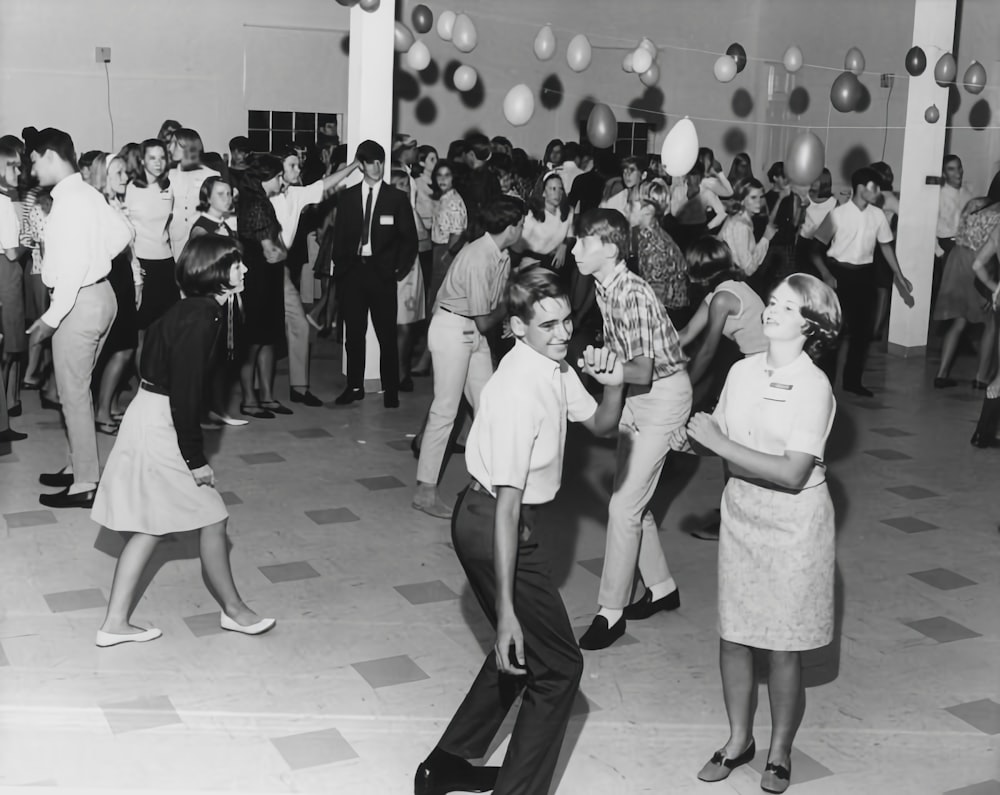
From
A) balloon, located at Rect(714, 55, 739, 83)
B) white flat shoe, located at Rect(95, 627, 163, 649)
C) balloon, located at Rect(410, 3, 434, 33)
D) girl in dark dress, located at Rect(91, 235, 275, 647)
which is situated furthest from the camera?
balloon, located at Rect(714, 55, 739, 83)

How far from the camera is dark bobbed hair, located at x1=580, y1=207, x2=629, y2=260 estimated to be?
13.2 ft

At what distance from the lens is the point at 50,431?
22.6ft

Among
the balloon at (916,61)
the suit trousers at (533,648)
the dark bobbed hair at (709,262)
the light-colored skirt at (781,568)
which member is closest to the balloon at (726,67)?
the balloon at (916,61)

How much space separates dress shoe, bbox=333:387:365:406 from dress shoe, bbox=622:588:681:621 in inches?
139

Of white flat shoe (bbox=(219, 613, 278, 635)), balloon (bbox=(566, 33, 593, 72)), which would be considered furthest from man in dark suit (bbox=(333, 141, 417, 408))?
balloon (bbox=(566, 33, 593, 72))

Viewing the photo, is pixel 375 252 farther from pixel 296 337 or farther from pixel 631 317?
pixel 631 317

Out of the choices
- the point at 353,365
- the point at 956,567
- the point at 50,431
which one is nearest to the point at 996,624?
the point at 956,567

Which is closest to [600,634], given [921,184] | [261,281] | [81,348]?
[81,348]

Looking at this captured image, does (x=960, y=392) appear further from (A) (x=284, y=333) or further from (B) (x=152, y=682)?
(B) (x=152, y=682)

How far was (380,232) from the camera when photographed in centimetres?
767

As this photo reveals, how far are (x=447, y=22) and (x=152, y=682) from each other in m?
7.86

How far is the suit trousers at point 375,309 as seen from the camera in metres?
7.71

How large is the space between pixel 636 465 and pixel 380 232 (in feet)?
12.4

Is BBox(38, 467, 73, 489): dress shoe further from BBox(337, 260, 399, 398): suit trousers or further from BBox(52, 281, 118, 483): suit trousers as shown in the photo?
BBox(337, 260, 399, 398): suit trousers
